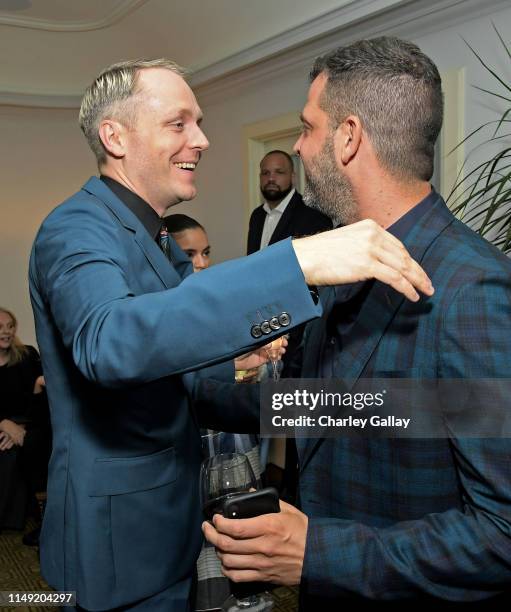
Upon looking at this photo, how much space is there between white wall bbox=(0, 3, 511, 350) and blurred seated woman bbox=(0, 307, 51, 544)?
1.90 metres

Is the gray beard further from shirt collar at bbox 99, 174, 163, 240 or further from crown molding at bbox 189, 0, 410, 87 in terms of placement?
crown molding at bbox 189, 0, 410, 87

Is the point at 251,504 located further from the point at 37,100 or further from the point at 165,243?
the point at 37,100

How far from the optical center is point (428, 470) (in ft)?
3.05

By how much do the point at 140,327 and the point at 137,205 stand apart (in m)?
0.63

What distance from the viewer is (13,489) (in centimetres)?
365

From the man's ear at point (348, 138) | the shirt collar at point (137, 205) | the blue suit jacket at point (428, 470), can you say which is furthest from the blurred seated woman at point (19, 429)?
the man's ear at point (348, 138)

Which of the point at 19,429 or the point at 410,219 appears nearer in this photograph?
the point at 410,219

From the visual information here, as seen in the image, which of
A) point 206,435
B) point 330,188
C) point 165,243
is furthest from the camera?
point 206,435

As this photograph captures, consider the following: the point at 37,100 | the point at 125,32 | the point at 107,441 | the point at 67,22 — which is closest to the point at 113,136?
the point at 107,441

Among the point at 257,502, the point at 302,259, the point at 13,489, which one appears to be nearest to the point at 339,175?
the point at 302,259

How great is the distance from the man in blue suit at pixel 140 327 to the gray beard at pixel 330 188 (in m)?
0.35

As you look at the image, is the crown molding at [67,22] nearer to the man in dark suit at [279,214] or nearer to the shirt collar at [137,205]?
the man in dark suit at [279,214]

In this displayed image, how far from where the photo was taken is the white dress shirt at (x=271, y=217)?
4.20 m

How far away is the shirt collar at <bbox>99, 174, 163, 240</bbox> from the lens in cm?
131
